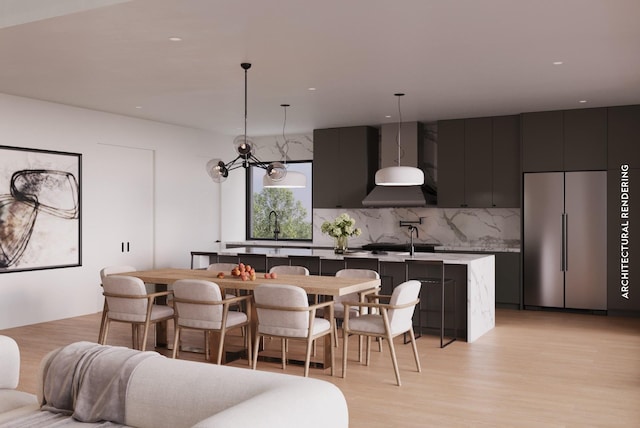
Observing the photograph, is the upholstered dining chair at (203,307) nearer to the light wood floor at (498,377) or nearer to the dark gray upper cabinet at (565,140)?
the light wood floor at (498,377)

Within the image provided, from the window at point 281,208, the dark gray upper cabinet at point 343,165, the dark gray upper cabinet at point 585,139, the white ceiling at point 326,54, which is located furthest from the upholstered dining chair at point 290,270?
the window at point 281,208

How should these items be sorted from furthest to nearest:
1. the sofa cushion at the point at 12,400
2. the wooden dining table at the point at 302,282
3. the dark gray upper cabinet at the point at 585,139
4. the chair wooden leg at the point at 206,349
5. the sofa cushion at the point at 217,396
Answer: the dark gray upper cabinet at the point at 585,139
the chair wooden leg at the point at 206,349
the wooden dining table at the point at 302,282
the sofa cushion at the point at 12,400
the sofa cushion at the point at 217,396

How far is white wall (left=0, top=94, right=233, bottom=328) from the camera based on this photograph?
23.8 ft

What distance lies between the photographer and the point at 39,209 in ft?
24.4

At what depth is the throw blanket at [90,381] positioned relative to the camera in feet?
8.80

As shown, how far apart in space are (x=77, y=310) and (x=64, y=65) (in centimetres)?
347

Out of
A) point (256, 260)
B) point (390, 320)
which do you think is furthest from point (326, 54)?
point (256, 260)

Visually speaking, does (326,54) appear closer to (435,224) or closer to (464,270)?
(464,270)

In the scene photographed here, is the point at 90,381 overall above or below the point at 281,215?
below

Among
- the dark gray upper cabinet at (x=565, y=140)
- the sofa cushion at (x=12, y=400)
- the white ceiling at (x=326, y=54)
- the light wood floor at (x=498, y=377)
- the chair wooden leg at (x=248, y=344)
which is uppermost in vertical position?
the white ceiling at (x=326, y=54)

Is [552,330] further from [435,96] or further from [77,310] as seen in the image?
[77,310]

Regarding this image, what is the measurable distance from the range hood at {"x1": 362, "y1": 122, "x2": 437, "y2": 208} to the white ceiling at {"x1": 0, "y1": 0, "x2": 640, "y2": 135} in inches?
41.1

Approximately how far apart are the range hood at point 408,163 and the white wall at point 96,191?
2.76 meters

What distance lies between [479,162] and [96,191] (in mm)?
5168
